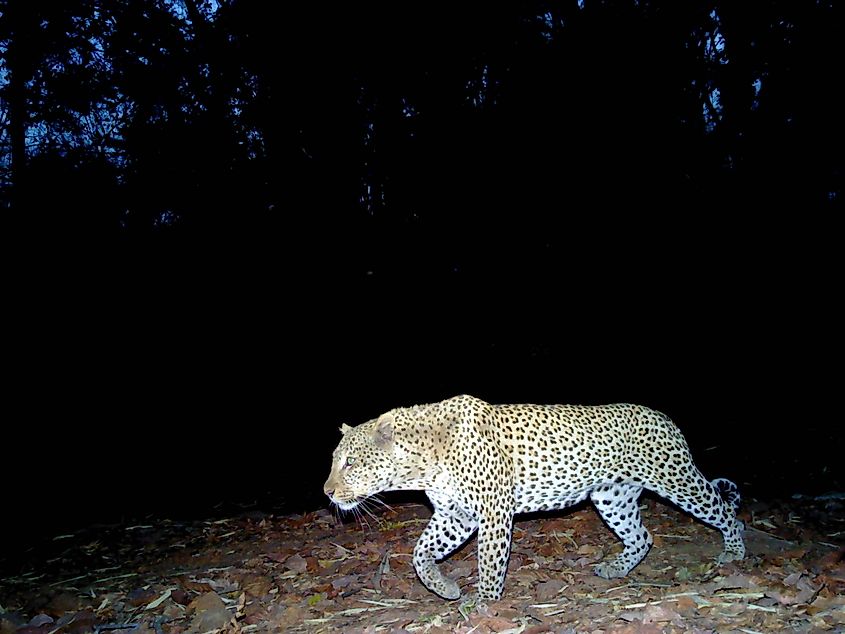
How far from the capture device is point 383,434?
5.46 meters

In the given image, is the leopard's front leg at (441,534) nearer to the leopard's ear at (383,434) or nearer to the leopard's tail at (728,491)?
the leopard's ear at (383,434)

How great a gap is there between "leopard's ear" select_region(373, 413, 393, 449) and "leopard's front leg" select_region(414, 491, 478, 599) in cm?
56

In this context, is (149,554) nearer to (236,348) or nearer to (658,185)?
(236,348)

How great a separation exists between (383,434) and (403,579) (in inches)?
56.5

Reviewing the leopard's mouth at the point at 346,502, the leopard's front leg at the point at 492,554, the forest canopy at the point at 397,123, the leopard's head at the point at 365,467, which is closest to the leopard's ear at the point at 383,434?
the leopard's head at the point at 365,467

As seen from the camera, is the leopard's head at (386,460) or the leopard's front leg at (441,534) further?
the leopard's front leg at (441,534)

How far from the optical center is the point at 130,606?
591cm

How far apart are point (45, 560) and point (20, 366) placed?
780 centimetres

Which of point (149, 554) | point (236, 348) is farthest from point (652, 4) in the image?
point (149, 554)

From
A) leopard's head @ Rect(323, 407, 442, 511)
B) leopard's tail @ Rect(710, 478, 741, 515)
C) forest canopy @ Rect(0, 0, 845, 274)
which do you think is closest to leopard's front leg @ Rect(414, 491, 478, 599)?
leopard's head @ Rect(323, 407, 442, 511)

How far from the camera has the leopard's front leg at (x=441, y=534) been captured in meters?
5.55

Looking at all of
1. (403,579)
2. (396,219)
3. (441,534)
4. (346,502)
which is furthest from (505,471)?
(396,219)

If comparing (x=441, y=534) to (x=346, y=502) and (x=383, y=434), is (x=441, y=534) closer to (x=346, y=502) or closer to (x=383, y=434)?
(x=346, y=502)

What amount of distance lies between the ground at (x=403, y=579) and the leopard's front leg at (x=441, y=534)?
27 centimetres
